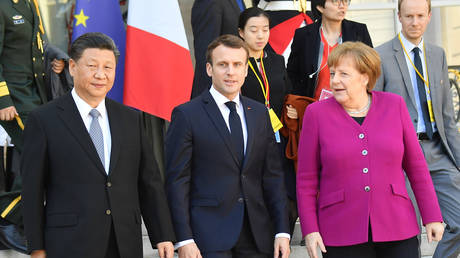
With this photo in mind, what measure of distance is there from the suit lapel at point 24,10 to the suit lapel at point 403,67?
2438 mm

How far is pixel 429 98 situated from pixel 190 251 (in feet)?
6.35

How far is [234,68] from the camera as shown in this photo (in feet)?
12.6

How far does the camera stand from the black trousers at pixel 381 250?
350 cm

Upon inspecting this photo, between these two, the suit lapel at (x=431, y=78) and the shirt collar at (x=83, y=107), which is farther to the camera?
the suit lapel at (x=431, y=78)

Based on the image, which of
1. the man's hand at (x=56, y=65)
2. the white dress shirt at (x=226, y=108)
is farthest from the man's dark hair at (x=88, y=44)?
the man's hand at (x=56, y=65)

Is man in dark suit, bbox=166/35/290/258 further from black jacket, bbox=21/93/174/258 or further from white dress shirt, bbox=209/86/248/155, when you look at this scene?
black jacket, bbox=21/93/174/258

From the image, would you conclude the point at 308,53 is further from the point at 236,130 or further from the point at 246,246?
the point at 246,246

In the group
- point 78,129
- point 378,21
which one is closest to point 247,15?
point 78,129

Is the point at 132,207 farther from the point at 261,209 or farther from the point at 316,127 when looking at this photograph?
the point at 316,127

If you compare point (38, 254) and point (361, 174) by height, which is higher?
point (361, 174)

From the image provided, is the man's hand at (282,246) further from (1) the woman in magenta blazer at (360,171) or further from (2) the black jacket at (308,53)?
(2) the black jacket at (308,53)

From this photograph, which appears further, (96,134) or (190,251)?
(190,251)

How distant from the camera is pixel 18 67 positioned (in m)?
4.80

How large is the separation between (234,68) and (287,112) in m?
0.97
